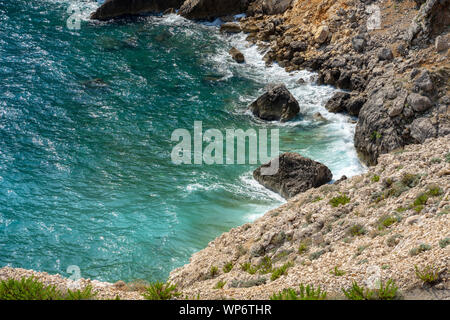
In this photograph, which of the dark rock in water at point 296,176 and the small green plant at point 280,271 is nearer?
the small green plant at point 280,271

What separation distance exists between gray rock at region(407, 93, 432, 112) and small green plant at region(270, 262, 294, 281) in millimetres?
14381

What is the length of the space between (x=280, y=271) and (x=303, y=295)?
311 cm

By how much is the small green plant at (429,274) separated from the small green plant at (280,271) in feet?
13.7

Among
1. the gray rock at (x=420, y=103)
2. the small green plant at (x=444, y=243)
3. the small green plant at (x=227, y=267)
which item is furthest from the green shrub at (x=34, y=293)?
the gray rock at (x=420, y=103)

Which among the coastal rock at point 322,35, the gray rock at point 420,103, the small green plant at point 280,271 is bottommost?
the small green plant at point 280,271

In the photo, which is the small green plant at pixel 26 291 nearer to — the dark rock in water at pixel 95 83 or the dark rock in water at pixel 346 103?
the dark rock in water at pixel 346 103

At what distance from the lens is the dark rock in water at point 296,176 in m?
25.6

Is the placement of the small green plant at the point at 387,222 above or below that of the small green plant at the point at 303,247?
above

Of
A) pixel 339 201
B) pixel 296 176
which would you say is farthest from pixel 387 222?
pixel 296 176

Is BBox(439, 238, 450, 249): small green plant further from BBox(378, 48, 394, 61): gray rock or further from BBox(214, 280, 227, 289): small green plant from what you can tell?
BBox(378, 48, 394, 61): gray rock

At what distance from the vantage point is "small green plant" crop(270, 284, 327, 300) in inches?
461

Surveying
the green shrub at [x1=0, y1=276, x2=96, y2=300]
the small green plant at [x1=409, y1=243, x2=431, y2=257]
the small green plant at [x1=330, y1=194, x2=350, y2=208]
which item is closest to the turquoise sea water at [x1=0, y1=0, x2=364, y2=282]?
the small green plant at [x1=330, y1=194, x2=350, y2=208]

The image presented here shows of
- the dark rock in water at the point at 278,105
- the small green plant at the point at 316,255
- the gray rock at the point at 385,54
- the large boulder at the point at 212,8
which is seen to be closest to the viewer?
the small green plant at the point at 316,255
